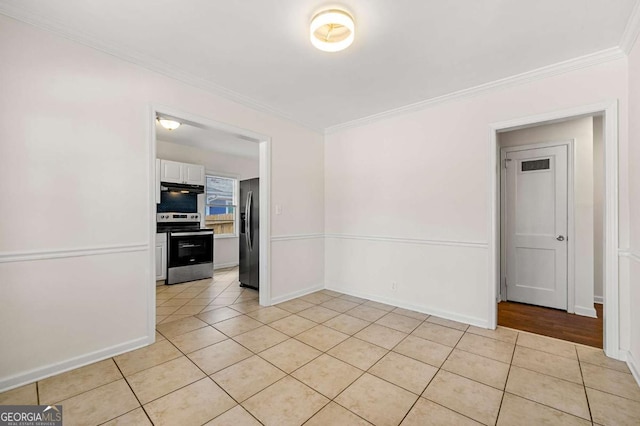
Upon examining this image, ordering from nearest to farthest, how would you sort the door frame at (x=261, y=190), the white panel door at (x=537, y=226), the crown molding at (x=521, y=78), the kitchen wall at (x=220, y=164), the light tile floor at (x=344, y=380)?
the light tile floor at (x=344, y=380) → the crown molding at (x=521, y=78) → the door frame at (x=261, y=190) → the white panel door at (x=537, y=226) → the kitchen wall at (x=220, y=164)

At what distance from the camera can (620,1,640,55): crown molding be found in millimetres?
1873

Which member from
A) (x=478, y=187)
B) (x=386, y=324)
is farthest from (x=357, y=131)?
(x=386, y=324)

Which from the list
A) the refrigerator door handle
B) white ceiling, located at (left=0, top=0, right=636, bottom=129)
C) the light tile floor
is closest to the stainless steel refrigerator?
the refrigerator door handle

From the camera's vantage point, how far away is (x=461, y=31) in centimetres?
210

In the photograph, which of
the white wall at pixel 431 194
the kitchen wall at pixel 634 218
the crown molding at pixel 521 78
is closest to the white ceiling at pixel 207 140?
the white wall at pixel 431 194

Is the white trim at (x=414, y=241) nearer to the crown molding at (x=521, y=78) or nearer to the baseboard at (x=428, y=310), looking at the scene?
the baseboard at (x=428, y=310)

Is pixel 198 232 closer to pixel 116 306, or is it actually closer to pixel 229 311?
pixel 229 311

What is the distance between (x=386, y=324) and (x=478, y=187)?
1875mm

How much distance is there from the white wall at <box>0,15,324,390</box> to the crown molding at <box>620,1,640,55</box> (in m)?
Answer: 3.77

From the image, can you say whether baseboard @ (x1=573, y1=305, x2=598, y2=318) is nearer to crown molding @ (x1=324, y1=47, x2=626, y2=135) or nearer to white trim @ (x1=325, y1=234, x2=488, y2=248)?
white trim @ (x1=325, y1=234, x2=488, y2=248)

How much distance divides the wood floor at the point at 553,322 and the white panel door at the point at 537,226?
0.23 m

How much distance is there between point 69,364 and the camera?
2.11 meters

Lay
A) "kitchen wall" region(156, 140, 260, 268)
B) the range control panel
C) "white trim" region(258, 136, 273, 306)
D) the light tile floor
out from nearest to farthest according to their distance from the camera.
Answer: the light tile floor → "white trim" region(258, 136, 273, 306) → the range control panel → "kitchen wall" region(156, 140, 260, 268)

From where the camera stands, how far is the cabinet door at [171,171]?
5031mm
